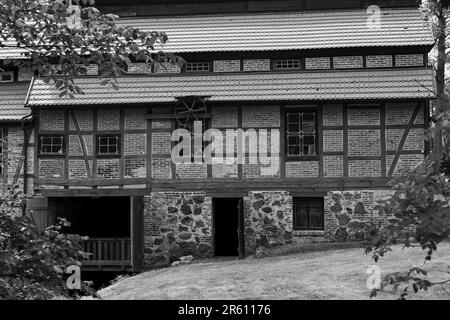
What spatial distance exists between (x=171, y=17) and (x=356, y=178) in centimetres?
863

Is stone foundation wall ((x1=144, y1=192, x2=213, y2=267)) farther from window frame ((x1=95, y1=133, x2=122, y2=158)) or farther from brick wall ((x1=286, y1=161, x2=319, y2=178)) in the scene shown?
brick wall ((x1=286, y1=161, x2=319, y2=178))

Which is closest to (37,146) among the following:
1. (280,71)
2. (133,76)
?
(133,76)

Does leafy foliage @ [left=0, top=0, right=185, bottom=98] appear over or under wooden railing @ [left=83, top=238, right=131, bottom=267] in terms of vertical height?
over

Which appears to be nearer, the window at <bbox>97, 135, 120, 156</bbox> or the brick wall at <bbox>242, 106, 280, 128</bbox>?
the brick wall at <bbox>242, 106, 280, 128</bbox>

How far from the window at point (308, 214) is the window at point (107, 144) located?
228 inches

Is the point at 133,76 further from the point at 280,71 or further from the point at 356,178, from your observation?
the point at 356,178

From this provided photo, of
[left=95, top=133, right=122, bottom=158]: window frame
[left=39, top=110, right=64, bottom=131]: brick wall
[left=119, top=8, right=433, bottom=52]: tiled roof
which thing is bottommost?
[left=95, top=133, right=122, bottom=158]: window frame

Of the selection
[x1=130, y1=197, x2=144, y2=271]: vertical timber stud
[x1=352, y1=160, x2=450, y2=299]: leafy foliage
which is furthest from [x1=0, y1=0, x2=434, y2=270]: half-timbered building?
[x1=352, y1=160, x2=450, y2=299]: leafy foliage

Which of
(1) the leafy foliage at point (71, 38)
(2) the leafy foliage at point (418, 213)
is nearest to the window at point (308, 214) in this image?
(1) the leafy foliage at point (71, 38)

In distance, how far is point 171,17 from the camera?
20.6m

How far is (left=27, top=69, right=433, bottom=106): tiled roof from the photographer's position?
685 inches

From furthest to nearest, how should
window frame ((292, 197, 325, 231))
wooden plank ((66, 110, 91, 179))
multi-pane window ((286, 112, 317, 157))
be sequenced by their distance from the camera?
wooden plank ((66, 110, 91, 179))
multi-pane window ((286, 112, 317, 157))
window frame ((292, 197, 325, 231))

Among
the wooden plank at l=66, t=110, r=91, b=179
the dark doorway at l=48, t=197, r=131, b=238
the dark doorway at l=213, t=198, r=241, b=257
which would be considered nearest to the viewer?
the wooden plank at l=66, t=110, r=91, b=179

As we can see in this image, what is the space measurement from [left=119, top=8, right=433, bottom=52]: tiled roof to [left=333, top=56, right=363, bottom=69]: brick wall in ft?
Result: 1.59
